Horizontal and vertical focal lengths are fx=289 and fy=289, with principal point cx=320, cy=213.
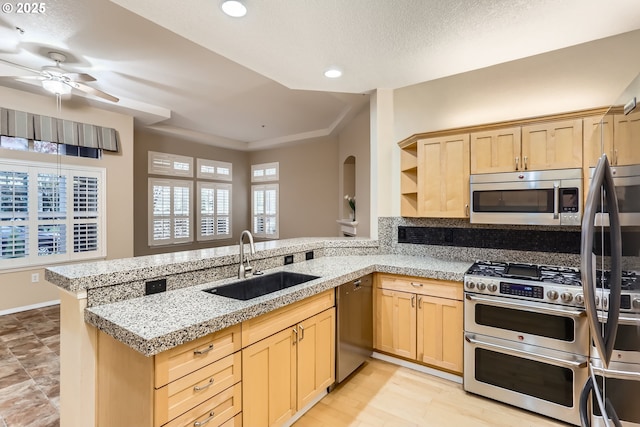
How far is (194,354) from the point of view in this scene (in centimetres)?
130

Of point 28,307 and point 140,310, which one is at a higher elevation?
point 140,310

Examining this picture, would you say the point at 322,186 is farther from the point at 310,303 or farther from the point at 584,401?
the point at 584,401

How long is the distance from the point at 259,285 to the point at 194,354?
95 cm

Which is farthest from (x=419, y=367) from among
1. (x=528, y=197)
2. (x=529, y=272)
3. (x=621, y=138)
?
(x=621, y=138)

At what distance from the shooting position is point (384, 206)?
10.9 feet

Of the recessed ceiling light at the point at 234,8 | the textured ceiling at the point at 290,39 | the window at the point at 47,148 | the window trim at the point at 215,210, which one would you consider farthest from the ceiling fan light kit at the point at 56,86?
the window trim at the point at 215,210

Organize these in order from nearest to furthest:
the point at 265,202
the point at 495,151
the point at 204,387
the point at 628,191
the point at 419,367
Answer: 1. the point at 628,191
2. the point at 204,387
3. the point at 495,151
4. the point at 419,367
5. the point at 265,202

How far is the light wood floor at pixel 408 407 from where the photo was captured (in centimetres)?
198

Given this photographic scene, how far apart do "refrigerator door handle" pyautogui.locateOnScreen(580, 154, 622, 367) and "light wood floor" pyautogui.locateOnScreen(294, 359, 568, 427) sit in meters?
1.27

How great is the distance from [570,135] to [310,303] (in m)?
2.34

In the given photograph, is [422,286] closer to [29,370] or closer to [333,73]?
[333,73]

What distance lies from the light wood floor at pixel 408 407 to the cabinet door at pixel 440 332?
20cm

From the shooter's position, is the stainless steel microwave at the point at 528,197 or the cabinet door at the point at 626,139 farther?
the stainless steel microwave at the point at 528,197

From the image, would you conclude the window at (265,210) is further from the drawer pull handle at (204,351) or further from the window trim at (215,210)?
the drawer pull handle at (204,351)
